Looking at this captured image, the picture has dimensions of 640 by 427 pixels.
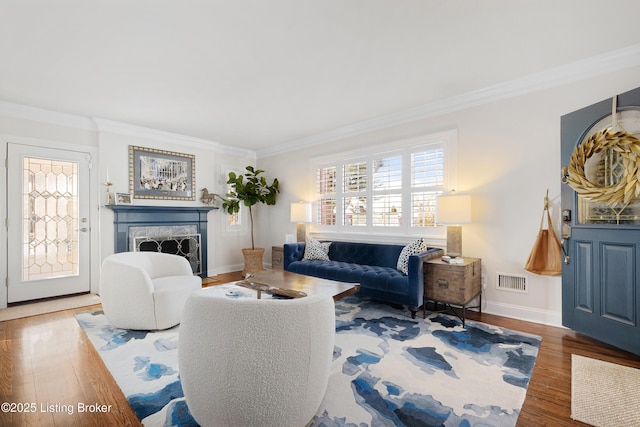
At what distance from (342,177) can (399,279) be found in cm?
219

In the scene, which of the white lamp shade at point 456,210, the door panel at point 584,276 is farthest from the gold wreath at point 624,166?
the white lamp shade at point 456,210

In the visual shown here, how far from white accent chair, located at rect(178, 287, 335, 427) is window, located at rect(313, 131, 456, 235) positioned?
117 inches

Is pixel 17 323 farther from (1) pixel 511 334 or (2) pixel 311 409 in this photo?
(1) pixel 511 334

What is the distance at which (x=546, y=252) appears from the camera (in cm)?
296

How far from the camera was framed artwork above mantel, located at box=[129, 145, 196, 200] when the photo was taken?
4664 millimetres

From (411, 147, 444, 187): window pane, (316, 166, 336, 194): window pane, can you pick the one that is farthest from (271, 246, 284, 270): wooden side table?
(411, 147, 444, 187): window pane

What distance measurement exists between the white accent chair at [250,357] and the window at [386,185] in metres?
2.98

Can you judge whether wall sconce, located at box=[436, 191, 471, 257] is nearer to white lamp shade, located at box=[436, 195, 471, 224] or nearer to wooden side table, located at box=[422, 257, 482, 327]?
white lamp shade, located at box=[436, 195, 471, 224]

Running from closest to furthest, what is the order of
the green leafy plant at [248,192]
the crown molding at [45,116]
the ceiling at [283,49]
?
the ceiling at [283,49] < the crown molding at [45,116] < the green leafy plant at [248,192]

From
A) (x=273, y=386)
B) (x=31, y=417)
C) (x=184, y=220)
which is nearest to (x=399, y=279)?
(x=273, y=386)

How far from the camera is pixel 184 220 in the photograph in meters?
5.12

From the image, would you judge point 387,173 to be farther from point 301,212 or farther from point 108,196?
point 108,196

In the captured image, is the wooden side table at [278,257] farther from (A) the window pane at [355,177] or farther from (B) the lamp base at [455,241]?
(B) the lamp base at [455,241]

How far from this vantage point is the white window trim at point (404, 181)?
370 cm
